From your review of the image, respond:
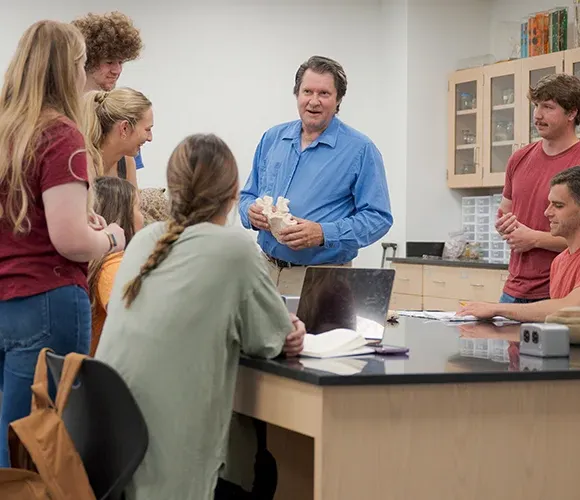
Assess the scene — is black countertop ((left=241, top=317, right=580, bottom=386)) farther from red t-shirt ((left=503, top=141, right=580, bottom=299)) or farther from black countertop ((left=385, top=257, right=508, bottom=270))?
black countertop ((left=385, top=257, right=508, bottom=270))

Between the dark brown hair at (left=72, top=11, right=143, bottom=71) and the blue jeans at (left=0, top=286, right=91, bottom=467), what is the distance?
4.69ft

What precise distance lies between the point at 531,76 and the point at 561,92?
90.6 inches

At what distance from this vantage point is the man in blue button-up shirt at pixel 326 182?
12.4ft

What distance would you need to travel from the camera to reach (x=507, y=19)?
270 inches

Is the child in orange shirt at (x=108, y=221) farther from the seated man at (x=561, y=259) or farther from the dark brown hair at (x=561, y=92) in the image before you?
the dark brown hair at (x=561, y=92)

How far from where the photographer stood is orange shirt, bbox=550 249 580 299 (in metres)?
3.26

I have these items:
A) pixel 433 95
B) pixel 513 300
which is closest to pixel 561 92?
pixel 513 300

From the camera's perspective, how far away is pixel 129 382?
220cm

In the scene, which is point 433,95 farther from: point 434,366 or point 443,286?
point 434,366

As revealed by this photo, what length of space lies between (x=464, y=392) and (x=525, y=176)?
6.74 ft

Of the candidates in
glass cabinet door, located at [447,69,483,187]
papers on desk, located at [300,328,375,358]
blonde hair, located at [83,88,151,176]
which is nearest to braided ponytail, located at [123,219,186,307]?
papers on desk, located at [300,328,375,358]

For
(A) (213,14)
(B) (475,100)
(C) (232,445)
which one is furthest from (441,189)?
(C) (232,445)

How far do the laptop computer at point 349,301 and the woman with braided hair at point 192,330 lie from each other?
342 millimetres

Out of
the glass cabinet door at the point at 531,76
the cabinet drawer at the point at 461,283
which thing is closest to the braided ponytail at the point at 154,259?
the cabinet drawer at the point at 461,283
